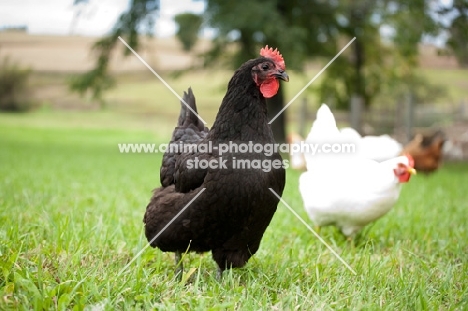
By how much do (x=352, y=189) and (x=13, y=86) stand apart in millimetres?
21860

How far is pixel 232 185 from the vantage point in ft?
8.00

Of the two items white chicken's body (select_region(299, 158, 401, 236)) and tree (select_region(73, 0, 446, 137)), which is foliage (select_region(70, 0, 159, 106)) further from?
white chicken's body (select_region(299, 158, 401, 236))

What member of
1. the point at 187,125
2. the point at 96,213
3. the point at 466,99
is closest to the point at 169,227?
the point at 187,125

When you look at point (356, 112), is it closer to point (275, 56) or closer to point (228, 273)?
point (275, 56)

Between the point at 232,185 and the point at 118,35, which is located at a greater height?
the point at 118,35

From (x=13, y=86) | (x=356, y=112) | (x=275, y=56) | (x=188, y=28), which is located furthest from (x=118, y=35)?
(x=275, y=56)

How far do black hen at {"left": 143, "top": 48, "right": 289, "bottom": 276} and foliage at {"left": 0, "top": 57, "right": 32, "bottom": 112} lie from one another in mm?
21249

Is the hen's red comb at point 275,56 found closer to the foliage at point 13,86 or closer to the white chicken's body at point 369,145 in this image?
the white chicken's body at point 369,145

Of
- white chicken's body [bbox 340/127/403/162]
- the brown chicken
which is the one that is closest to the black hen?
white chicken's body [bbox 340/127/403/162]

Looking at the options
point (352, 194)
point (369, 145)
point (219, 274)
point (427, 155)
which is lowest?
point (427, 155)

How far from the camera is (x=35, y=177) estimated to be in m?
6.64

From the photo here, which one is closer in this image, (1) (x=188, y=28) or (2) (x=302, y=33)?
(2) (x=302, y=33)

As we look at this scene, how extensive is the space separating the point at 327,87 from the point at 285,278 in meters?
14.8

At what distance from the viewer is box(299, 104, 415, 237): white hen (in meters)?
3.66
